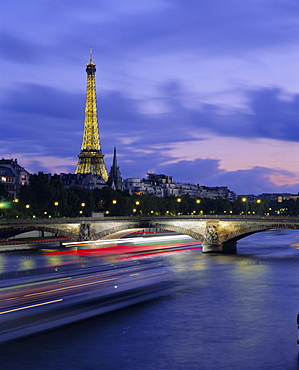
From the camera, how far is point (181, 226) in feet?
336

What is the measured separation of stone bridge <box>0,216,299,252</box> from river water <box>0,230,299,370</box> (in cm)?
3569

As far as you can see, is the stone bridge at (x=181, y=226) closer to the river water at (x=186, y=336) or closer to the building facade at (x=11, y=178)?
the river water at (x=186, y=336)

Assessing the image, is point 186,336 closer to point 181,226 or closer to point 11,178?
point 181,226

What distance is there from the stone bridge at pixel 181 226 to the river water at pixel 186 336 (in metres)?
35.7

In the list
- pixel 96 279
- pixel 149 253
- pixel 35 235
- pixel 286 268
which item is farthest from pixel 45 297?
pixel 35 235

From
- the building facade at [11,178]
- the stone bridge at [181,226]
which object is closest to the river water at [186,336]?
the stone bridge at [181,226]

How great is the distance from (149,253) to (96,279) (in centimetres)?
3807

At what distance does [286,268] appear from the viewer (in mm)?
71438

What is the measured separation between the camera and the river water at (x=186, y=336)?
30.2 meters

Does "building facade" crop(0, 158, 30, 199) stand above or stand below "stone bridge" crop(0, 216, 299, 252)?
above

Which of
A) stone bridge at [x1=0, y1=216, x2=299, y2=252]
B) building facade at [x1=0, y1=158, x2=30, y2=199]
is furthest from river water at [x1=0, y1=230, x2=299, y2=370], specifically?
building facade at [x1=0, y1=158, x2=30, y2=199]

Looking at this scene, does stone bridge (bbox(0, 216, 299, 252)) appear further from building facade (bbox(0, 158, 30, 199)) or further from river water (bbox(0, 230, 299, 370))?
building facade (bbox(0, 158, 30, 199))

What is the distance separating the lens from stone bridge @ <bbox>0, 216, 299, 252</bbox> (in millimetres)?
93688

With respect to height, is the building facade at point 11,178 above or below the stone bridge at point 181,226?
above
